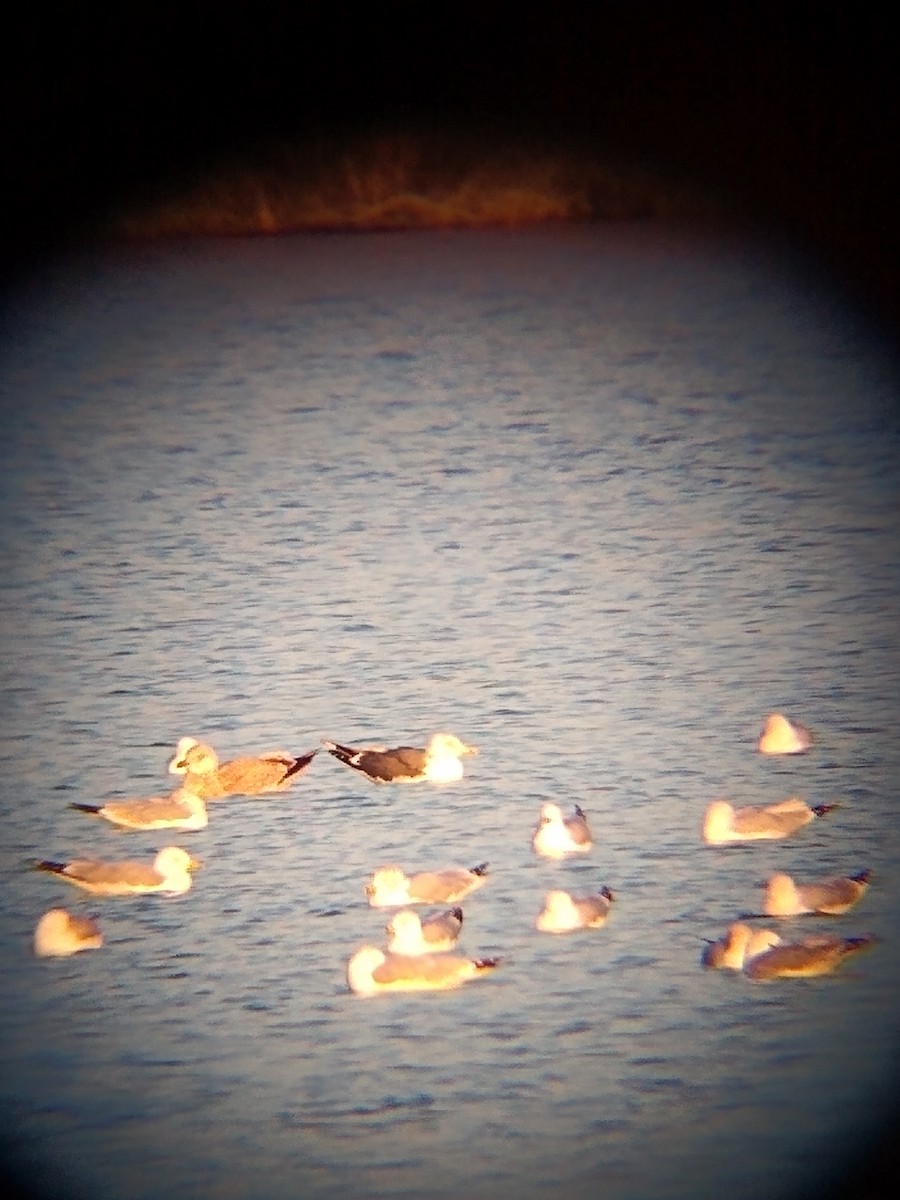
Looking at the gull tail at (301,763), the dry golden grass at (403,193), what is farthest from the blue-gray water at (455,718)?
the dry golden grass at (403,193)

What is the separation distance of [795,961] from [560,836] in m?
0.48

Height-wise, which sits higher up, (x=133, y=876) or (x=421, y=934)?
(x=133, y=876)

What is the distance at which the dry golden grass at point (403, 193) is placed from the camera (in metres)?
7.94

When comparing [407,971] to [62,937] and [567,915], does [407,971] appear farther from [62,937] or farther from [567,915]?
[62,937]

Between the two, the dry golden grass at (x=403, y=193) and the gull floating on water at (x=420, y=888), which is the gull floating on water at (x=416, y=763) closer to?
the gull floating on water at (x=420, y=888)

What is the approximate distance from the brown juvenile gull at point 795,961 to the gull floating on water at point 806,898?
104mm

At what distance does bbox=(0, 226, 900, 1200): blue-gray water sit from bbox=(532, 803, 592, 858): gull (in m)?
0.05

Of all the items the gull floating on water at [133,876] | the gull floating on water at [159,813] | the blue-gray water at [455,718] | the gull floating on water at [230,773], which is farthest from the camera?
the gull floating on water at [230,773]

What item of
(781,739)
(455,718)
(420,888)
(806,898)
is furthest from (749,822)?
(455,718)

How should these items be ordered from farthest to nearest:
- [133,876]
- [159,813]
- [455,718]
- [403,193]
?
[403,193] < [455,718] < [159,813] < [133,876]

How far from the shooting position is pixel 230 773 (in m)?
3.00

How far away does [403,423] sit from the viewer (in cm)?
525

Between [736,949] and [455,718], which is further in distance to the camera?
[455,718]

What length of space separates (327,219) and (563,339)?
9.44ft
